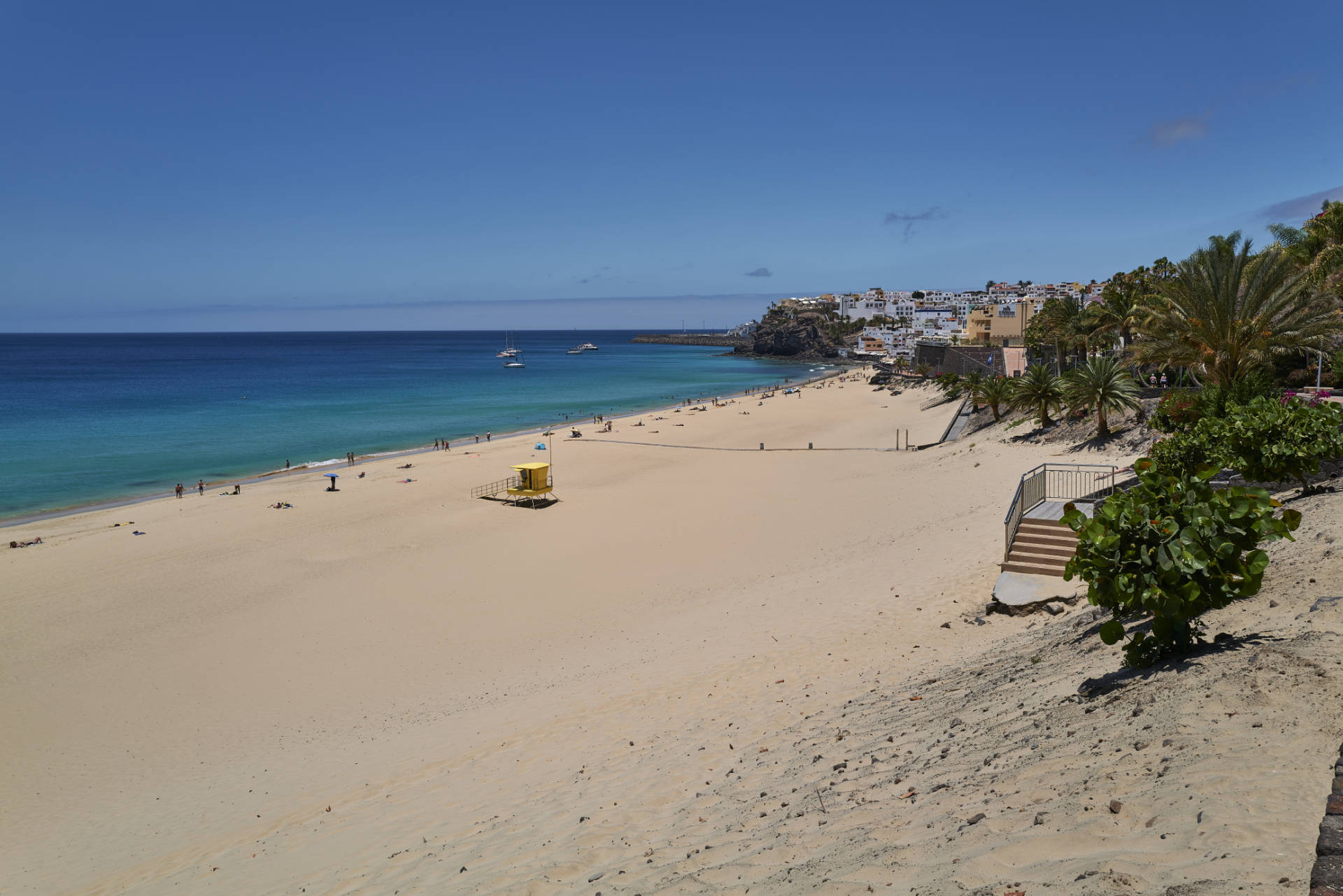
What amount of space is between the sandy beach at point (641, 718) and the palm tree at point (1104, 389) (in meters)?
4.52

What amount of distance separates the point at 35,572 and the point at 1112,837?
25.6m

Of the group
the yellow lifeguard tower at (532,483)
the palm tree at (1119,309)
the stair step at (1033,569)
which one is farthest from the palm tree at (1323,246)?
the yellow lifeguard tower at (532,483)

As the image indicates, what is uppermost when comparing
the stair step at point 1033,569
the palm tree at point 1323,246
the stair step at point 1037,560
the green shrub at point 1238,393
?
the palm tree at point 1323,246

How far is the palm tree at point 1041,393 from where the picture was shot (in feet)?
97.0

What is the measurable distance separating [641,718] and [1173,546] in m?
6.22

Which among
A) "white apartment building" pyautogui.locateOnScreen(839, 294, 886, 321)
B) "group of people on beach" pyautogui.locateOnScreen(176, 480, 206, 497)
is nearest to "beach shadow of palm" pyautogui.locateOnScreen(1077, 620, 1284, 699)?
"group of people on beach" pyautogui.locateOnScreen(176, 480, 206, 497)

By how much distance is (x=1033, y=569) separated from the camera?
12.6 metres

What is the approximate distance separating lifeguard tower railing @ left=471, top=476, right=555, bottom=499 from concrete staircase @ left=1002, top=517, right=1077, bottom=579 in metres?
18.5

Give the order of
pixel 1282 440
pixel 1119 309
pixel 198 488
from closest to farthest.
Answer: pixel 1282 440 → pixel 198 488 → pixel 1119 309

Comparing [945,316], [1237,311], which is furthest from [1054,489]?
[945,316]

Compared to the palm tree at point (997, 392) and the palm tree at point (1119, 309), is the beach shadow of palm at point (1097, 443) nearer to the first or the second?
the palm tree at point (997, 392)

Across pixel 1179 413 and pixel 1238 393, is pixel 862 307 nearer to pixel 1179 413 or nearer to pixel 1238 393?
pixel 1179 413

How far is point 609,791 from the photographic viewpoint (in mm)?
7355

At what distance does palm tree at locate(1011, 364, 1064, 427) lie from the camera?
1164 inches
